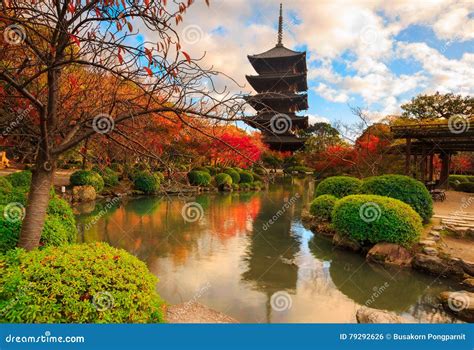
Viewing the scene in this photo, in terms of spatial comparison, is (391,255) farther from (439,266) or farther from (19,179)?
(19,179)

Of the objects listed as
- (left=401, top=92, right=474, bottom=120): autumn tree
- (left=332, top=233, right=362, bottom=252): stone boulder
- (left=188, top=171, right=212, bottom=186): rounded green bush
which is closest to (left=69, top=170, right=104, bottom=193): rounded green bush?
(left=188, top=171, right=212, bottom=186): rounded green bush

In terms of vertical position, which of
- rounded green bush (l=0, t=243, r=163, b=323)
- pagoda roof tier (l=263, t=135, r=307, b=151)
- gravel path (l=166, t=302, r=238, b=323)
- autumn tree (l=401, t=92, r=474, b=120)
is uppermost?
autumn tree (l=401, t=92, r=474, b=120)

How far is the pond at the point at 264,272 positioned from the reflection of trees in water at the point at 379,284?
0.02 meters

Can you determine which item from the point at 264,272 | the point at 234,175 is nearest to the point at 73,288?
the point at 264,272

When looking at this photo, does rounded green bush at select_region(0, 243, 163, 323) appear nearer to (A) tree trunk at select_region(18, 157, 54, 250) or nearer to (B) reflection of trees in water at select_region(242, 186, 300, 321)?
(A) tree trunk at select_region(18, 157, 54, 250)

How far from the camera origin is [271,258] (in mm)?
7629

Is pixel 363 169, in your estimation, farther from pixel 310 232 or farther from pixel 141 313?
pixel 141 313

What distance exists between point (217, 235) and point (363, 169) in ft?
34.6

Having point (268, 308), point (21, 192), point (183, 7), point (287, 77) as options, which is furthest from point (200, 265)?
point (287, 77)

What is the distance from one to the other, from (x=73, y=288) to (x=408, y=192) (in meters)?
8.59

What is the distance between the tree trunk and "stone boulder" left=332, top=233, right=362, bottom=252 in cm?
694

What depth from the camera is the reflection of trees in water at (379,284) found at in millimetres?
5548

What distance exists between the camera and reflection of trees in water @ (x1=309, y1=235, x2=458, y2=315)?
5548mm

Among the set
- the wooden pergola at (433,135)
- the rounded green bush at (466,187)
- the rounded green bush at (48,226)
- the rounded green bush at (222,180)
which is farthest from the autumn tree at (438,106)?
the rounded green bush at (48,226)
